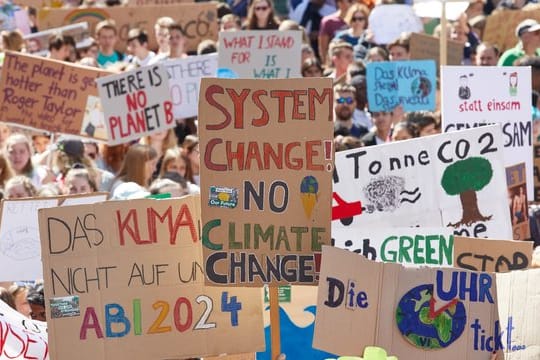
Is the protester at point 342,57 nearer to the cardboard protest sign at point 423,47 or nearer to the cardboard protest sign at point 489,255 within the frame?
the cardboard protest sign at point 423,47

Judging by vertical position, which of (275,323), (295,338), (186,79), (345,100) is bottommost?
(295,338)

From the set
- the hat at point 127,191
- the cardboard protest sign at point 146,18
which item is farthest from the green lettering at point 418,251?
the cardboard protest sign at point 146,18

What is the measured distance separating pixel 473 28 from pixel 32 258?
7988mm

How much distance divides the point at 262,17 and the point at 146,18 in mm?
1674

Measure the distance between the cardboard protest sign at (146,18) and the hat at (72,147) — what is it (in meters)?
4.89

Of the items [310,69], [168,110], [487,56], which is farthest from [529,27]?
[168,110]

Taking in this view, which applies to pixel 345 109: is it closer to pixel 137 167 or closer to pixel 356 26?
pixel 137 167

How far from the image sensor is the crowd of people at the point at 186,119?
30.8 ft

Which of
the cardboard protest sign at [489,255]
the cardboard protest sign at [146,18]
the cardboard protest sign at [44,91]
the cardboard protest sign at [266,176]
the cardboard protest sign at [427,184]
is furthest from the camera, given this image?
the cardboard protest sign at [146,18]

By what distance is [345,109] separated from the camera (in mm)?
11281

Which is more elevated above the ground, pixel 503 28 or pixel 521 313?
pixel 503 28

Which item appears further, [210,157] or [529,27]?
[529,27]

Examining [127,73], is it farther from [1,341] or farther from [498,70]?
[1,341]

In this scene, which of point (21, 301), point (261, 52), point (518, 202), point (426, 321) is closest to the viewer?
point (426, 321)
